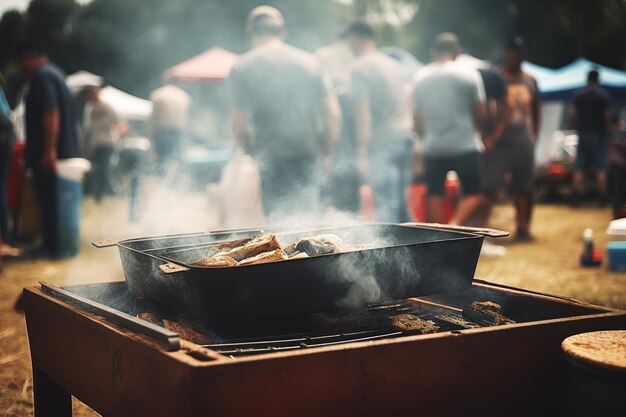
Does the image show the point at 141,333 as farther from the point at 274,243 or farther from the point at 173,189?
the point at 173,189

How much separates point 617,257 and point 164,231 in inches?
212

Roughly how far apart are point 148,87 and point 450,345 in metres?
39.5

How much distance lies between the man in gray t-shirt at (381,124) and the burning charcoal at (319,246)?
14.2ft

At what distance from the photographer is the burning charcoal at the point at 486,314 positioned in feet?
8.20

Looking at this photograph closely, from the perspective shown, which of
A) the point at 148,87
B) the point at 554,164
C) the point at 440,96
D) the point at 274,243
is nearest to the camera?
the point at 274,243

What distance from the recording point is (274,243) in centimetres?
251

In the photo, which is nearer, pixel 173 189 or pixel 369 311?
pixel 369 311

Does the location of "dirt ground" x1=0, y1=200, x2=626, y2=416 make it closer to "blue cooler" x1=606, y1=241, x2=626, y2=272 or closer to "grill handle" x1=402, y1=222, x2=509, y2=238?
"blue cooler" x1=606, y1=241, x2=626, y2=272

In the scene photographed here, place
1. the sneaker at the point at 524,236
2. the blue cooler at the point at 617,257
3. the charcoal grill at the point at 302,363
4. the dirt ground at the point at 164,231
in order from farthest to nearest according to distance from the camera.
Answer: the sneaker at the point at 524,236
the blue cooler at the point at 617,257
the dirt ground at the point at 164,231
the charcoal grill at the point at 302,363

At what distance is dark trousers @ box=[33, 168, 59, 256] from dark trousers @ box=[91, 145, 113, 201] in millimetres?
6637

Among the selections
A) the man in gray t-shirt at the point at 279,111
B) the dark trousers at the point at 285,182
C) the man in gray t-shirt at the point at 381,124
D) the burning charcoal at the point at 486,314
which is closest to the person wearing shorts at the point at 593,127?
the man in gray t-shirt at the point at 381,124

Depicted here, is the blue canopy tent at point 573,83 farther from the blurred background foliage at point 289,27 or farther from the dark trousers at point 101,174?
the blurred background foliage at point 289,27

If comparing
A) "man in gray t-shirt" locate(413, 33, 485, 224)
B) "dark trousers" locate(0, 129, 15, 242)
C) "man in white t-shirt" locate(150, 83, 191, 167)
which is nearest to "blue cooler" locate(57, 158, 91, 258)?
"dark trousers" locate(0, 129, 15, 242)

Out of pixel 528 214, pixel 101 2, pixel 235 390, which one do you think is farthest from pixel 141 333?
pixel 101 2
